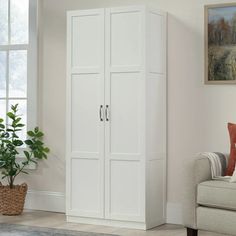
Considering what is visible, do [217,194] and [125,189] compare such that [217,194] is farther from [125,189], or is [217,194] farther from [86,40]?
[86,40]

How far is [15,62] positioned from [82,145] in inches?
57.4

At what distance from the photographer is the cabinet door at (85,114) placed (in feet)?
18.5

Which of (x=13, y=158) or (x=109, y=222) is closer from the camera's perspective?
(x=109, y=222)

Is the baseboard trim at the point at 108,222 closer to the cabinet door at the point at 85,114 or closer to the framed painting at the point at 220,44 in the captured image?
the cabinet door at the point at 85,114

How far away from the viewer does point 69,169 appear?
5.79 metres

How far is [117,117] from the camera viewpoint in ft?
18.2

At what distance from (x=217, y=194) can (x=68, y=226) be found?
1522 millimetres

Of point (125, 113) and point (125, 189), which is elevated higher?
point (125, 113)

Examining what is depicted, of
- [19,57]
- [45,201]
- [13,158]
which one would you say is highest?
[19,57]

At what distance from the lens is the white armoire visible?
545 cm

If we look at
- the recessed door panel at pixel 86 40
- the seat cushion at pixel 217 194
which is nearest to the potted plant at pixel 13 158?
the recessed door panel at pixel 86 40

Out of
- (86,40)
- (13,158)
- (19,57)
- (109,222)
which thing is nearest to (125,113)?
(86,40)

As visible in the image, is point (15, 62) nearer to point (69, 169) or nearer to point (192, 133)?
point (69, 169)

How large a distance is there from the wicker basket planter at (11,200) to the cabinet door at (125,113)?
3.40ft
